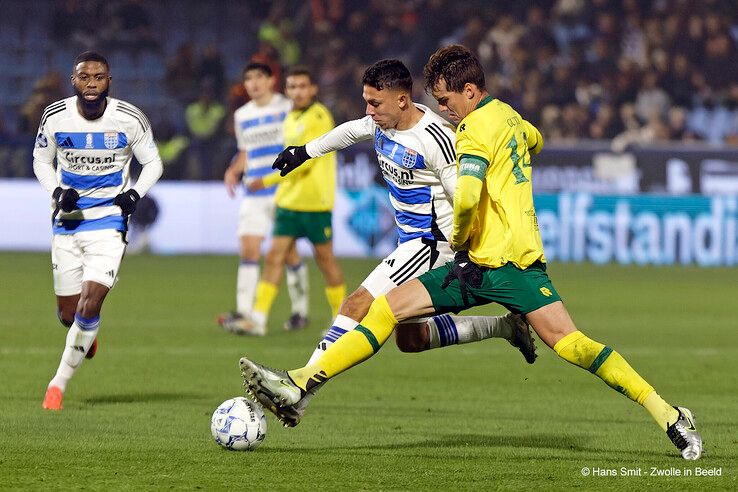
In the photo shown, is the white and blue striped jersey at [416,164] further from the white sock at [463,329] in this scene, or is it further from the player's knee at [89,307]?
the player's knee at [89,307]

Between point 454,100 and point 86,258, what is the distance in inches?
119

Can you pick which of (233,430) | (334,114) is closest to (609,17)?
(334,114)

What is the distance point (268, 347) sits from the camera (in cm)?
1194

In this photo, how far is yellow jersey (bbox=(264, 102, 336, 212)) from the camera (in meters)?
12.9

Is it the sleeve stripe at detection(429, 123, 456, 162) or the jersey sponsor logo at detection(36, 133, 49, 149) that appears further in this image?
the jersey sponsor logo at detection(36, 133, 49, 149)

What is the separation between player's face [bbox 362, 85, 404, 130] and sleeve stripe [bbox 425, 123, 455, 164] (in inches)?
8.1

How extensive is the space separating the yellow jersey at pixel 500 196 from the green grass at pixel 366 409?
3.29 feet

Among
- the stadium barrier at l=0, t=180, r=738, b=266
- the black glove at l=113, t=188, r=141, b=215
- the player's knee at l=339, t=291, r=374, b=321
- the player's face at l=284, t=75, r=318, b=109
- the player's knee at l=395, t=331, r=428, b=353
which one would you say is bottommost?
the stadium barrier at l=0, t=180, r=738, b=266

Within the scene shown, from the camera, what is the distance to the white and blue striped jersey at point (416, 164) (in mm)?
7750

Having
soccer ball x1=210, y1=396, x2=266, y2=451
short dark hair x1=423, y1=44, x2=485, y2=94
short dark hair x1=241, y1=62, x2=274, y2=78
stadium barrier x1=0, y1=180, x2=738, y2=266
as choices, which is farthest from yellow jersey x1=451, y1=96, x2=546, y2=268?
stadium barrier x1=0, y1=180, x2=738, y2=266

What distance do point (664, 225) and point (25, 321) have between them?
982cm

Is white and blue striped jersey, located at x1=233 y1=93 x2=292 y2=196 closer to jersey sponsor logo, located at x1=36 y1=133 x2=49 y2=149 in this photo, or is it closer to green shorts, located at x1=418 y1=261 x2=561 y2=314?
jersey sponsor logo, located at x1=36 y1=133 x2=49 y2=149

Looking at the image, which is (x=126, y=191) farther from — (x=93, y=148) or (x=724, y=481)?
(x=724, y=481)

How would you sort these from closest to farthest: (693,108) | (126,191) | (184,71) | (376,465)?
(376,465) < (126,191) < (693,108) < (184,71)
